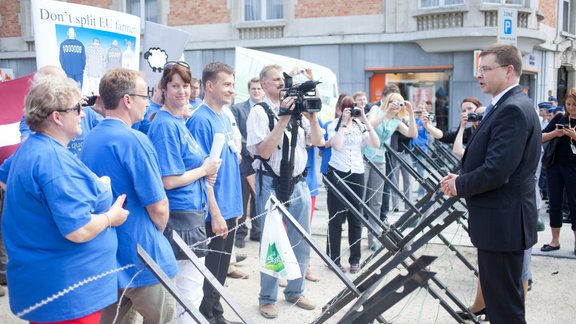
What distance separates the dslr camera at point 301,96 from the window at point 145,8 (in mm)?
17192

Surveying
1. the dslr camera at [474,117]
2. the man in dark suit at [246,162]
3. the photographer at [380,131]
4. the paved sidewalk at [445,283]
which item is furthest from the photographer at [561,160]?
the man in dark suit at [246,162]

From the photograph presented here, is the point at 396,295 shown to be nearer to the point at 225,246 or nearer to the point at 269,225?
the point at 269,225

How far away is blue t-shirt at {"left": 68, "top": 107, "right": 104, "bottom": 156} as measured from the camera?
4.51m

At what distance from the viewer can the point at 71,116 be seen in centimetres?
263

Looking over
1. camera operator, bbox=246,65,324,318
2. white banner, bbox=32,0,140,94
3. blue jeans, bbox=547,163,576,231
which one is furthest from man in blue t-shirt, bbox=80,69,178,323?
blue jeans, bbox=547,163,576,231

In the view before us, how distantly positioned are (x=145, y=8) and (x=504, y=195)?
63.0 feet

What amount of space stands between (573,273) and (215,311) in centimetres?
385

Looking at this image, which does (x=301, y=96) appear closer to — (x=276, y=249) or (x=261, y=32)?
(x=276, y=249)

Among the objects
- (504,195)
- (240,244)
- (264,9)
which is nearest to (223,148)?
(504,195)

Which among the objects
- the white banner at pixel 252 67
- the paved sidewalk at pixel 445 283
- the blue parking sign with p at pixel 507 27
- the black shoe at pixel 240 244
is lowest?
the paved sidewalk at pixel 445 283

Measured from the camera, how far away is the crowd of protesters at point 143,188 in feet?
8.17

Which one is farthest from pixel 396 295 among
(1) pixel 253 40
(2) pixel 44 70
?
(1) pixel 253 40

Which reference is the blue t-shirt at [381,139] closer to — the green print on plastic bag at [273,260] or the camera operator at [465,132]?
the camera operator at [465,132]

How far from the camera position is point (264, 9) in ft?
60.7
